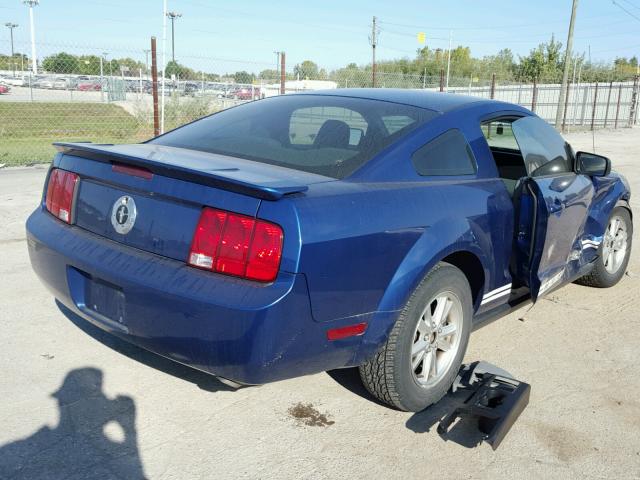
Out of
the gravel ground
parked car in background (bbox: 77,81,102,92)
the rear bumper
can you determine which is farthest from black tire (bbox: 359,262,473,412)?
parked car in background (bbox: 77,81,102,92)

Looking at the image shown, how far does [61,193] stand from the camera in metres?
3.03

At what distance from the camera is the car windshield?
2922mm

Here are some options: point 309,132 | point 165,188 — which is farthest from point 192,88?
point 165,188

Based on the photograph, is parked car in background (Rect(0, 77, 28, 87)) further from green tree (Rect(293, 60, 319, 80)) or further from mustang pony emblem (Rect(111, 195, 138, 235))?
mustang pony emblem (Rect(111, 195, 138, 235))

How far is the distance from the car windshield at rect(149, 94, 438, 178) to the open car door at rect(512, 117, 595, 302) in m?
0.80

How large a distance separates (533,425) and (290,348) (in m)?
1.33

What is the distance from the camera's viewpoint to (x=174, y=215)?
2467 mm

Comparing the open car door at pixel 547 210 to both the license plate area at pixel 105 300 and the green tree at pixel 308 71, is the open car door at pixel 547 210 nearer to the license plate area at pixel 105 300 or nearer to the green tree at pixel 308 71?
the license plate area at pixel 105 300

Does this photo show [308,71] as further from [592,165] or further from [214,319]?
[214,319]

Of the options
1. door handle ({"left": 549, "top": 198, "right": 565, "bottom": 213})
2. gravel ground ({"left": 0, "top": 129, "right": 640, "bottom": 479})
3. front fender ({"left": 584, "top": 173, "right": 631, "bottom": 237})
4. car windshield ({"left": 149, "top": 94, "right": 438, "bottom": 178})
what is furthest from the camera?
front fender ({"left": 584, "top": 173, "right": 631, "bottom": 237})

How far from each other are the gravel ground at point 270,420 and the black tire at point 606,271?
947mm

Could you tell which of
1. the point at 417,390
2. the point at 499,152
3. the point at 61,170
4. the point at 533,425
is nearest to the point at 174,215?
the point at 61,170

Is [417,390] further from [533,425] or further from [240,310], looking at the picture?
[240,310]

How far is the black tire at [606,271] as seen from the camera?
4770mm
